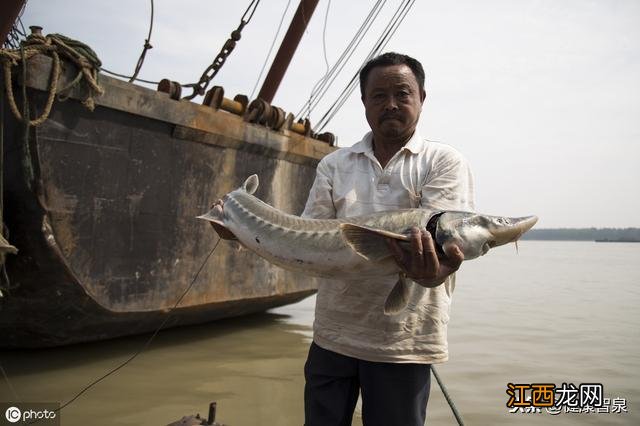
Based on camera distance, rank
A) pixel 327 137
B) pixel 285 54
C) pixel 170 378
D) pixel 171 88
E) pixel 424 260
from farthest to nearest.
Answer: pixel 285 54
pixel 327 137
pixel 171 88
pixel 170 378
pixel 424 260

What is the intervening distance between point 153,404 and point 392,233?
8.12ft

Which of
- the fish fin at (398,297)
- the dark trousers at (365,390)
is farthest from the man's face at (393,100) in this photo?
the dark trousers at (365,390)

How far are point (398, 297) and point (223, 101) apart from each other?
11.6ft

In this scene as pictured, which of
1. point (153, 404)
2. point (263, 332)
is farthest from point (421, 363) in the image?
point (263, 332)

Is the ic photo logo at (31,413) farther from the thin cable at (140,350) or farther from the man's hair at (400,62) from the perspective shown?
the man's hair at (400,62)

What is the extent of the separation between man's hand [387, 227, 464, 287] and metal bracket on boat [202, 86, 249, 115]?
3355 mm

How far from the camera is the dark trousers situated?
1.86m

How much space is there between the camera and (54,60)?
3350 mm

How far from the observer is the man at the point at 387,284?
1.86 meters

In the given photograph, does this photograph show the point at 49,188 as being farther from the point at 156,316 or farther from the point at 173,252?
the point at 156,316

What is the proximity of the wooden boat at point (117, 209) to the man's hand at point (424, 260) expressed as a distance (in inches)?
106

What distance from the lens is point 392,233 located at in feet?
5.74

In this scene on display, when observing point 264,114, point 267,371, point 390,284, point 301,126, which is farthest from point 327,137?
point 390,284

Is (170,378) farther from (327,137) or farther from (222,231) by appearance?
(327,137)
